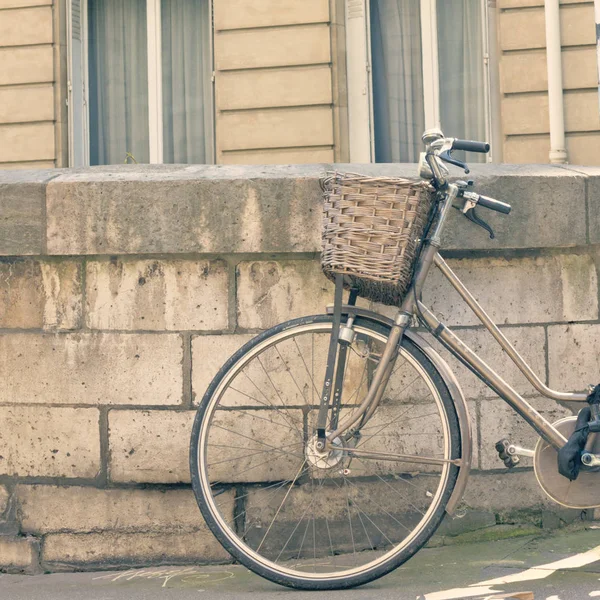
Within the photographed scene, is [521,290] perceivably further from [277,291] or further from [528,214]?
[277,291]

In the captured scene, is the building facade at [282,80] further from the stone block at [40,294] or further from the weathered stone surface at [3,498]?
the weathered stone surface at [3,498]

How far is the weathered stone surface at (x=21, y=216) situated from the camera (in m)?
3.26

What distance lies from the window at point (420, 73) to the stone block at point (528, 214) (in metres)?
5.78

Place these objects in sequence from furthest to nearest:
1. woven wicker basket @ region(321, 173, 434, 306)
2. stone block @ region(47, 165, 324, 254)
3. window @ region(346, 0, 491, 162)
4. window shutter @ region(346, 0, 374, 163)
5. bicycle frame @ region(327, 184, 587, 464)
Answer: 1. window @ region(346, 0, 491, 162)
2. window shutter @ region(346, 0, 374, 163)
3. stone block @ region(47, 165, 324, 254)
4. bicycle frame @ region(327, 184, 587, 464)
5. woven wicker basket @ region(321, 173, 434, 306)

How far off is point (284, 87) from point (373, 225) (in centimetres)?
608

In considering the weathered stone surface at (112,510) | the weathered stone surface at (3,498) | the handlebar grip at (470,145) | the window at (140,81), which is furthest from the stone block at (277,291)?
the window at (140,81)

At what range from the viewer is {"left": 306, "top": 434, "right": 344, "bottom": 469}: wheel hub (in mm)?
2854

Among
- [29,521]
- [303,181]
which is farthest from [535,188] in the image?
[29,521]

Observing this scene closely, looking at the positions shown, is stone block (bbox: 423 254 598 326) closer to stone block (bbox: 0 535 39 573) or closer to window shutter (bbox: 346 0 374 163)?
stone block (bbox: 0 535 39 573)

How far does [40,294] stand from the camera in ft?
11.1

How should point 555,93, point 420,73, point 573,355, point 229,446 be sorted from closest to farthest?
point 229,446, point 573,355, point 555,93, point 420,73

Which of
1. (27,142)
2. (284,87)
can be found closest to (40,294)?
(284,87)

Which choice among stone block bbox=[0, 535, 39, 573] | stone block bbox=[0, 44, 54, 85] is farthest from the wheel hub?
stone block bbox=[0, 44, 54, 85]

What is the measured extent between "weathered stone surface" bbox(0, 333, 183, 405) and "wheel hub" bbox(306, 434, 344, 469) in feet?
2.16
